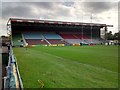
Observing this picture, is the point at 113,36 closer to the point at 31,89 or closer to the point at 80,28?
the point at 80,28

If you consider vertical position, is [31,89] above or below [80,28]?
below

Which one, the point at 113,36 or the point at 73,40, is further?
the point at 113,36

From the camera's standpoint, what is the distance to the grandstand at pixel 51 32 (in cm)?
5178

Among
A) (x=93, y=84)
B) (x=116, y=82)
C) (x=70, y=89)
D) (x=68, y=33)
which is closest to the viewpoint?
(x=70, y=89)

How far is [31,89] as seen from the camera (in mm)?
6230

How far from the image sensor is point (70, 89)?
6.11m

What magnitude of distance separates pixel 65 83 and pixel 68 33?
5675 cm

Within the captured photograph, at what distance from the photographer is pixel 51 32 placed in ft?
199

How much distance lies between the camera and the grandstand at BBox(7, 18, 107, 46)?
5178cm

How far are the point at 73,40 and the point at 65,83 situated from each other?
50.7m

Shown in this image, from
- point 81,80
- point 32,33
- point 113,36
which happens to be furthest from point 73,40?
point 81,80

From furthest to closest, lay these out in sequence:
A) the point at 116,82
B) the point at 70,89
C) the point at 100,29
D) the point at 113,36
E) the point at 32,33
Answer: the point at 113,36, the point at 100,29, the point at 32,33, the point at 116,82, the point at 70,89

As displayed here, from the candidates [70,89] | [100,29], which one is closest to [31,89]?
[70,89]

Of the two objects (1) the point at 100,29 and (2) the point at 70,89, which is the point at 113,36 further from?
(2) the point at 70,89
